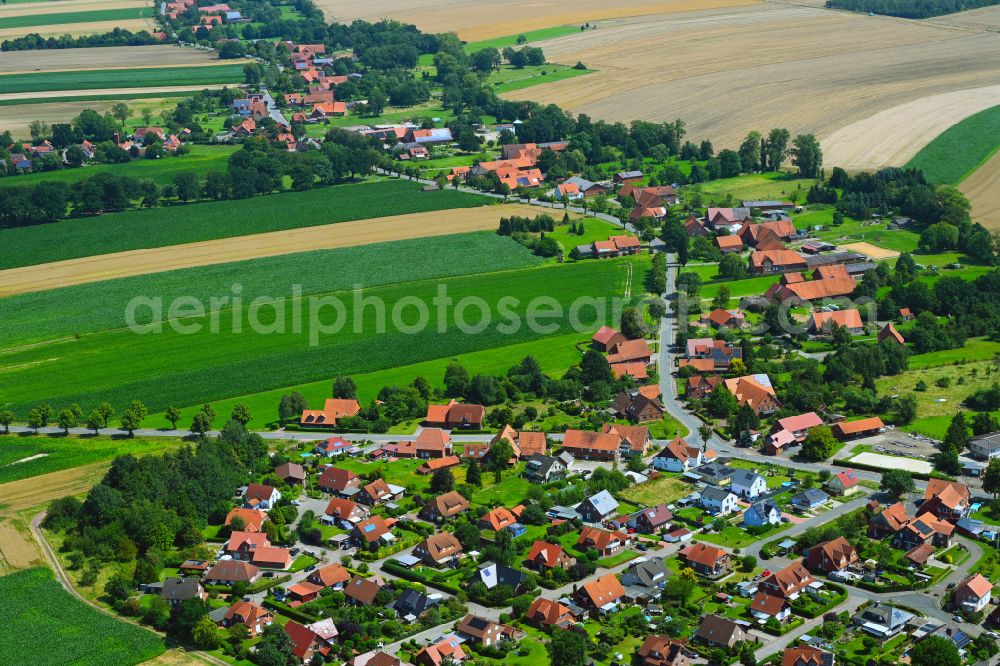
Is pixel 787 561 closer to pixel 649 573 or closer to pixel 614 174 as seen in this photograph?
pixel 649 573

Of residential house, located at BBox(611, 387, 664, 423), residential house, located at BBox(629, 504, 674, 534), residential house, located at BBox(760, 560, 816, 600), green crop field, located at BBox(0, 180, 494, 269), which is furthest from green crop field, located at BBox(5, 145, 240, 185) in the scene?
residential house, located at BBox(760, 560, 816, 600)

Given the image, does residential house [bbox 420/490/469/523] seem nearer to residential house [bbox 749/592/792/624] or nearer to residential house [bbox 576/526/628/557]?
residential house [bbox 576/526/628/557]

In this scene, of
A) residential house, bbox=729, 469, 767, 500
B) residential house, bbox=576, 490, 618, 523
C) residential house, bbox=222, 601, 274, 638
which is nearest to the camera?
residential house, bbox=222, 601, 274, 638

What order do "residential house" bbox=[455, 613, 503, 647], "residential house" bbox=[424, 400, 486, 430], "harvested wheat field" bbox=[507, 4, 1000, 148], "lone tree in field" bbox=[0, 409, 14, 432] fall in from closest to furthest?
1. "residential house" bbox=[455, 613, 503, 647]
2. "residential house" bbox=[424, 400, 486, 430]
3. "lone tree in field" bbox=[0, 409, 14, 432]
4. "harvested wheat field" bbox=[507, 4, 1000, 148]

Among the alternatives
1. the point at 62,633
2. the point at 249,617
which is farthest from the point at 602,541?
the point at 62,633

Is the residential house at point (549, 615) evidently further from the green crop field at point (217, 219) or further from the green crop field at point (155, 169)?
the green crop field at point (155, 169)

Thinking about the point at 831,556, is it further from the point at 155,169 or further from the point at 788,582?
the point at 155,169

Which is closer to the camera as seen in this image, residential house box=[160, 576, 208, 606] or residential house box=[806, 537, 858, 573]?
residential house box=[160, 576, 208, 606]
